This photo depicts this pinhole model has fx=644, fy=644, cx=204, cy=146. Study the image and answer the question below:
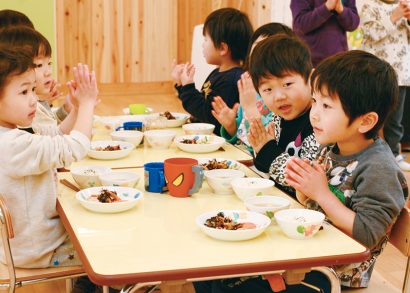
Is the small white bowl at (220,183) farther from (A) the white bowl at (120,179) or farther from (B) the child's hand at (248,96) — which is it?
(B) the child's hand at (248,96)

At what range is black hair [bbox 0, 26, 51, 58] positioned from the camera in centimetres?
246

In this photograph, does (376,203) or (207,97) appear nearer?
(376,203)

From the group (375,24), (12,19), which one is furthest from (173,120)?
(375,24)

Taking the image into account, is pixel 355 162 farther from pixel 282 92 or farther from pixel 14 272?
pixel 14 272

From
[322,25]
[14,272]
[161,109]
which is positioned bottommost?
[161,109]

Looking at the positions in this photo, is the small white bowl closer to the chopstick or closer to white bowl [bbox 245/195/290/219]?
white bowl [bbox 245/195/290/219]

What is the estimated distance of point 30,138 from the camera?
6.04ft

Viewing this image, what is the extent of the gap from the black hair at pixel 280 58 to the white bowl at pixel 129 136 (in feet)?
1.83

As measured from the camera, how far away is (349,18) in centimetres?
418

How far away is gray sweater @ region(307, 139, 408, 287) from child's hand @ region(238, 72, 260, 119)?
0.74 m

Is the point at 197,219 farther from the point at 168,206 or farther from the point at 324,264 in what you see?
the point at 324,264

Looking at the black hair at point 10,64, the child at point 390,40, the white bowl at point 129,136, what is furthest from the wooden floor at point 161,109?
the black hair at point 10,64

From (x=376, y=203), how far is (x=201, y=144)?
0.93m

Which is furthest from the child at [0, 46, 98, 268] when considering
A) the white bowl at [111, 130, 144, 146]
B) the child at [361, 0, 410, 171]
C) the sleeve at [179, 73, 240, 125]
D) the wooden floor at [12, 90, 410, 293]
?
the child at [361, 0, 410, 171]
